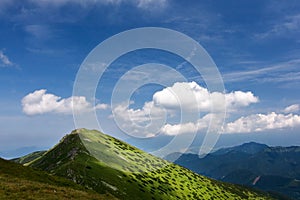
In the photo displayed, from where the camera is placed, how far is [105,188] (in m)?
93.8

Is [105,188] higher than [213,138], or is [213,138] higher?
[213,138]

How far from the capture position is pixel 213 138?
185 ft

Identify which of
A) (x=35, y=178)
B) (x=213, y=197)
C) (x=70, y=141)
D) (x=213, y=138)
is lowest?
(x=213, y=197)

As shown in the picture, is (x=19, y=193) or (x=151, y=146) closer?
(x=19, y=193)

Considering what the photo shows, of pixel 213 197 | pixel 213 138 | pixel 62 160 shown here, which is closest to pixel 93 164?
pixel 62 160

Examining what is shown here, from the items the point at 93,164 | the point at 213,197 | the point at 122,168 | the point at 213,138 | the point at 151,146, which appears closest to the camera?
the point at 213,138

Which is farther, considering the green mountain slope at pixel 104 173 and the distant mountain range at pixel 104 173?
the green mountain slope at pixel 104 173

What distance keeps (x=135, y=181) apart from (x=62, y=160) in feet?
110

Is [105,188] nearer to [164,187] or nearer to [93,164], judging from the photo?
[93,164]

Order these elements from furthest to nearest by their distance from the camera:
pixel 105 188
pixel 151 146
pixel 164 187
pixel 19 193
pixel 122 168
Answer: pixel 164 187
pixel 122 168
pixel 105 188
pixel 151 146
pixel 19 193

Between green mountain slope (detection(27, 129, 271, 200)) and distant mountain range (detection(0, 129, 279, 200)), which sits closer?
distant mountain range (detection(0, 129, 279, 200))

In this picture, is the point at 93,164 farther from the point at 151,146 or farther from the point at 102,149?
the point at 151,146

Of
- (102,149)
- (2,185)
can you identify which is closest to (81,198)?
(2,185)

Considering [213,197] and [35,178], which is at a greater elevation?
[35,178]
